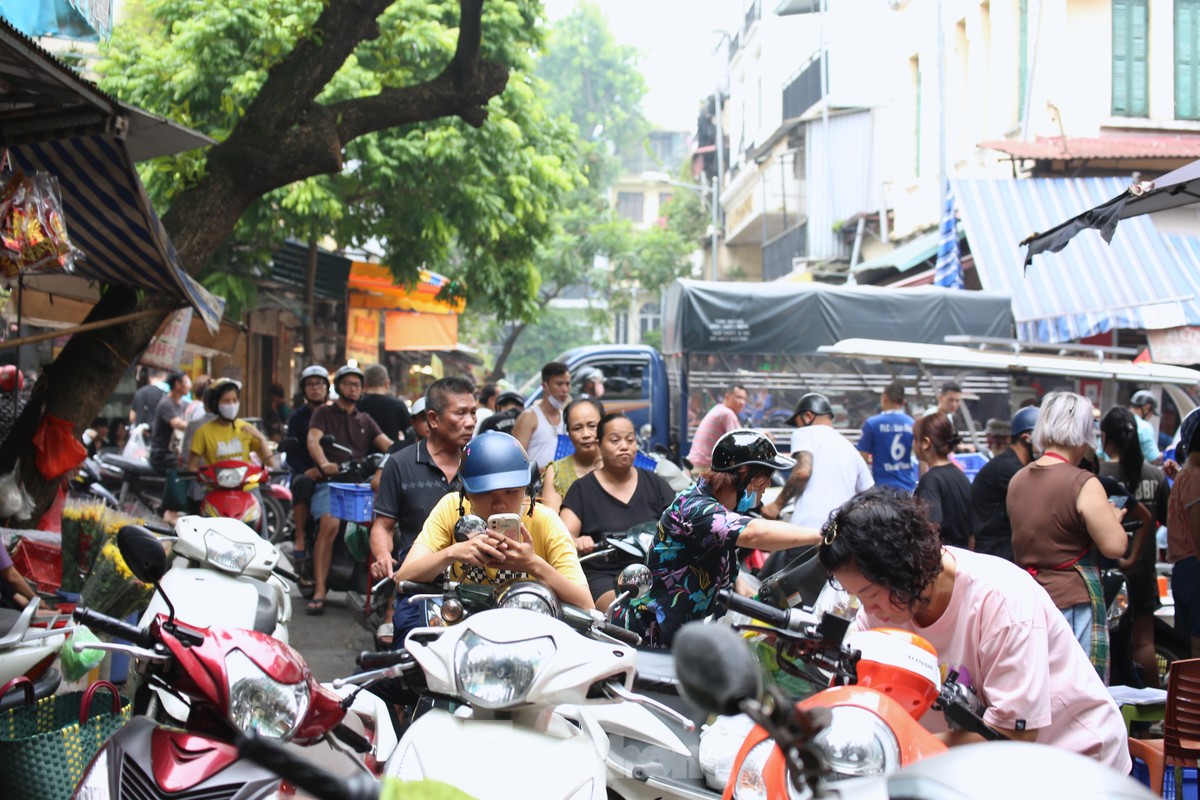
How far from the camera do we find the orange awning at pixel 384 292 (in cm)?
2352

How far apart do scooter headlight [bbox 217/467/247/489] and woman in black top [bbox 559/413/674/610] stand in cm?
441

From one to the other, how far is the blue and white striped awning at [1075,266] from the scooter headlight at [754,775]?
11093 millimetres

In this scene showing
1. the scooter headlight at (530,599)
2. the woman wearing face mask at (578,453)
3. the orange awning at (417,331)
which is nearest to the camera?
the scooter headlight at (530,599)

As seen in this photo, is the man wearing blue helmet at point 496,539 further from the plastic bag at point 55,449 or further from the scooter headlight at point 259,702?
the plastic bag at point 55,449

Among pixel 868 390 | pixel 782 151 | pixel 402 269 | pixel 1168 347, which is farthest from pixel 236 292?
pixel 782 151

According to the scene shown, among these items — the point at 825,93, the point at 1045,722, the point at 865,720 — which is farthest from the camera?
the point at 825,93

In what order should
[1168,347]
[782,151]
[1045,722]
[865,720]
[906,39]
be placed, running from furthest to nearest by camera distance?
[782,151]
[906,39]
[1168,347]
[1045,722]
[865,720]

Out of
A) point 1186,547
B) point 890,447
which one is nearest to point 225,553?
point 1186,547

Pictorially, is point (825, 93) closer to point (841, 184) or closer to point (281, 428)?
point (841, 184)

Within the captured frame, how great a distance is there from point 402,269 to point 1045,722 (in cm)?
1525

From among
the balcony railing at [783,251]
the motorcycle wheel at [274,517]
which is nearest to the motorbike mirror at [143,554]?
the motorcycle wheel at [274,517]

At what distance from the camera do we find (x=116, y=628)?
291 centimetres

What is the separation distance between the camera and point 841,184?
29312 mm

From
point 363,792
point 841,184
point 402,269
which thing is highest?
point 841,184
